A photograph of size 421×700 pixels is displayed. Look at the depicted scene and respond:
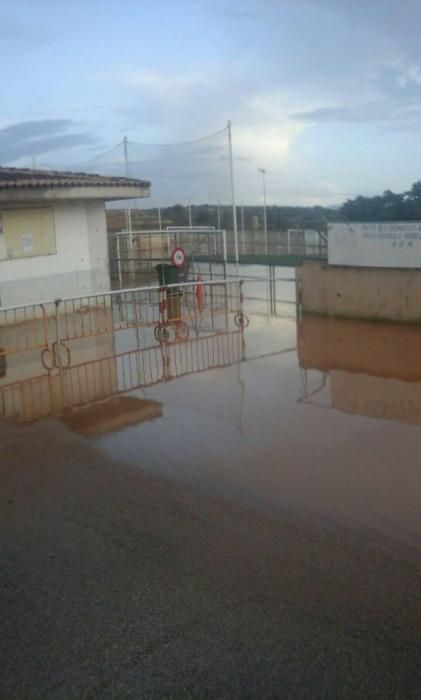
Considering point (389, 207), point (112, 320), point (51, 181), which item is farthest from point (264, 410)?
point (389, 207)

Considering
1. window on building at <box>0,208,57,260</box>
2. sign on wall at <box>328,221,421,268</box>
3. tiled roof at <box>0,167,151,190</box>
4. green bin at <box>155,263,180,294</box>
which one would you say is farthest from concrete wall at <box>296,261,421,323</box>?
window on building at <box>0,208,57,260</box>

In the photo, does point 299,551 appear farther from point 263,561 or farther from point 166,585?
point 166,585

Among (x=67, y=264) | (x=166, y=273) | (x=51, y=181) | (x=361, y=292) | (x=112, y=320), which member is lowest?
(x=112, y=320)

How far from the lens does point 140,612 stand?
16.6ft

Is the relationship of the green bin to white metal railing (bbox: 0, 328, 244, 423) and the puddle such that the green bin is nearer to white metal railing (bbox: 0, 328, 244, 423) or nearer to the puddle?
the puddle

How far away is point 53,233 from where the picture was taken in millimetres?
20812

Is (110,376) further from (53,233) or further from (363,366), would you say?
(53,233)

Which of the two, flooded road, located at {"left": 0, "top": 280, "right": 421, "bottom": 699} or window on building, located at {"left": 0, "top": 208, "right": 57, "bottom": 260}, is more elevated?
window on building, located at {"left": 0, "top": 208, "right": 57, "bottom": 260}

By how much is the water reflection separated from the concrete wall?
0.95ft

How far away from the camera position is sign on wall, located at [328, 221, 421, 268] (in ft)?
53.8

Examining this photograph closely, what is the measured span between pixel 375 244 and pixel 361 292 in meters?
1.09

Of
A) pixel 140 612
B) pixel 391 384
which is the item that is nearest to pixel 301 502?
pixel 140 612

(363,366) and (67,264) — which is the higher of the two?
(67,264)

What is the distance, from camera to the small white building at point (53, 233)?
63.9 ft
